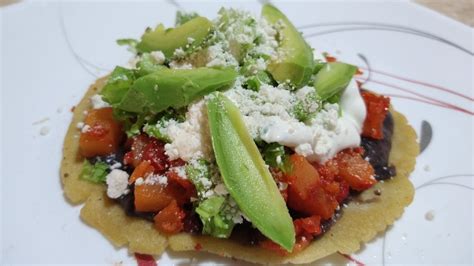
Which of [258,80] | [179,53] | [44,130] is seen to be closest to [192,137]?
[258,80]

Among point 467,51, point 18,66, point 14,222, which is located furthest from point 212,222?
point 467,51

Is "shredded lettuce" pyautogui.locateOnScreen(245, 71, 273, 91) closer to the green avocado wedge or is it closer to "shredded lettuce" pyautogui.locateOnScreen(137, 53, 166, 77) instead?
the green avocado wedge

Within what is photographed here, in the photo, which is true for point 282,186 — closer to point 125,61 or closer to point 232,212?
point 232,212

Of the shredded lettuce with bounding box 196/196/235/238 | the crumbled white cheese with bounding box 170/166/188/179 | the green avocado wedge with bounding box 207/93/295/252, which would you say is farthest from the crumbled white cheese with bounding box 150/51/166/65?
the shredded lettuce with bounding box 196/196/235/238

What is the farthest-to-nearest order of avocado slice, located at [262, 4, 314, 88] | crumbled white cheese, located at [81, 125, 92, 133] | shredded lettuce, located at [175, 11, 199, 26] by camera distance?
shredded lettuce, located at [175, 11, 199, 26] < crumbled white cheese, located at [81, 125, 92, 133] < avocado slice, located at [262, 4, 314, 88]

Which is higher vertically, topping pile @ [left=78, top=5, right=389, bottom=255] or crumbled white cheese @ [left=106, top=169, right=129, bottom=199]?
topping pile @ [left=78, top=5, right=389, bottom=255]

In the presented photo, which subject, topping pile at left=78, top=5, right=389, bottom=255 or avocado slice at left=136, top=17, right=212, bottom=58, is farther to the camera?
avocado slice at left=136, top=17, right=212, bottom=58

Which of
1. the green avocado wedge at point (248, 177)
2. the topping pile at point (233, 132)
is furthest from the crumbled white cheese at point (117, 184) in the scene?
the green avocado wedge at point (248, 177)
